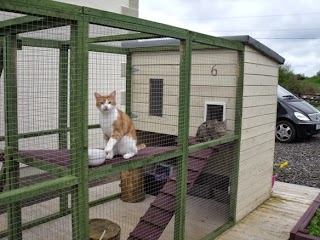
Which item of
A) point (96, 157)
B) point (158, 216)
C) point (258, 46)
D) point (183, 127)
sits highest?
point (258, 46)

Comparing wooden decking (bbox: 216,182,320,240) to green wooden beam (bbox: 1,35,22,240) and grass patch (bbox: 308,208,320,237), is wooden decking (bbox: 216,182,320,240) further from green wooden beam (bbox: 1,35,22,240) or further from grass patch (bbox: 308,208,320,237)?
green wooden beam (bbox: 1,35,22,240)

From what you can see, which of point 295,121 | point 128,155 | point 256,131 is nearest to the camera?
point 128,155

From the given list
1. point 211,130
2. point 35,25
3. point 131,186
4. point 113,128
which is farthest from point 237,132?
point 35,25

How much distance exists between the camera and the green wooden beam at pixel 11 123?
2.71 metres

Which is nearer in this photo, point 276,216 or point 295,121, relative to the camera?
point 276,216

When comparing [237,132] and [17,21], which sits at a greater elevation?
[17,21]

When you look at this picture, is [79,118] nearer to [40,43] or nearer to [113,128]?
[113,128]

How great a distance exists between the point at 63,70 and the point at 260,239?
8.71 feet

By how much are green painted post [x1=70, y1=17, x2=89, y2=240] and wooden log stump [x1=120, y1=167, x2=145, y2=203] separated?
8.28 ft

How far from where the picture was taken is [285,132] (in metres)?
9.45

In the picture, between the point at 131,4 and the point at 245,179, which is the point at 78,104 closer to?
the point at 245,179

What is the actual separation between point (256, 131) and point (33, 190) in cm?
307

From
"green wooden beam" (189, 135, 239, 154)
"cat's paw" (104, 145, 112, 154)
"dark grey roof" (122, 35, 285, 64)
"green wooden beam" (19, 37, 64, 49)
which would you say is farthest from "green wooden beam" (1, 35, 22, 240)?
"dark grey roof" (122, 35, 285, 64)

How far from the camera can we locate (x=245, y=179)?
4223 millimetres
